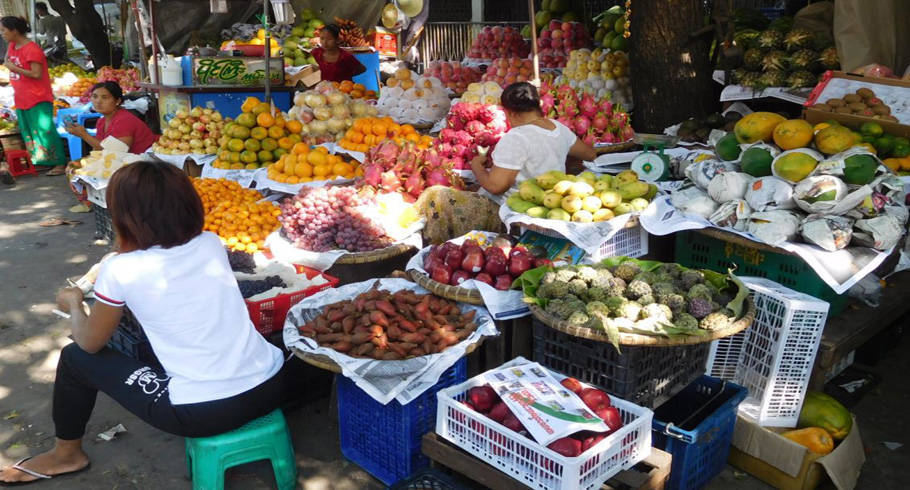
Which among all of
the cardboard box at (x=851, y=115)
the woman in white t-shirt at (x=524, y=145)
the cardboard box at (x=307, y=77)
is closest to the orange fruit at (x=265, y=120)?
the cardboard box at (x=307, y=77)

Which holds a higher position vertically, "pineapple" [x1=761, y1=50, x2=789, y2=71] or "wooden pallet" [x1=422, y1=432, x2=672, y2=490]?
"pineapple" [x1=761, y1=50, x2=789, y2=71]

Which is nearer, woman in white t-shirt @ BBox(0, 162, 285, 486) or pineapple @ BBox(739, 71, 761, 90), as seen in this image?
woman in white t-shirt @ BBox(0, 162, 285, 486)

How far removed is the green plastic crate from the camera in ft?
11.5

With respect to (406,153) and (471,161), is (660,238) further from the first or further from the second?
(406,153)

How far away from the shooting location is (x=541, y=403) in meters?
2.43

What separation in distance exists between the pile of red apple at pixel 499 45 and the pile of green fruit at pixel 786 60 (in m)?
3.22

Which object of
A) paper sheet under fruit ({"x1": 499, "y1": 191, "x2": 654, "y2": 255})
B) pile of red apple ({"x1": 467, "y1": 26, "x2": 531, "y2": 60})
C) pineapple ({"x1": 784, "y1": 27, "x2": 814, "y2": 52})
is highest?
pile of red apple ({"x1": 467, "y1": 26, "x2": 531, "y2": 60})

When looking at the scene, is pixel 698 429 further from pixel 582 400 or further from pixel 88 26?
pixel 88 26

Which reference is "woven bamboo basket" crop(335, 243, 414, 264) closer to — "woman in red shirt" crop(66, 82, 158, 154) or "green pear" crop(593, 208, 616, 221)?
"green pear" crop(593, 208, 616, 221)

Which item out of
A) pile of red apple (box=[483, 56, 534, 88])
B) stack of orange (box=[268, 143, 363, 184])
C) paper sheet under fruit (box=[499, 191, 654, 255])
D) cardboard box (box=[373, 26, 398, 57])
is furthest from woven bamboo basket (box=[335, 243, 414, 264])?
cardboard box (box=[373, 26, 398, 57])

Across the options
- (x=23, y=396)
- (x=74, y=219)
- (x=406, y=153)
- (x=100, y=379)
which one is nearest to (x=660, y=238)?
(x=406, y=153)

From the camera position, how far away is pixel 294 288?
12.0 feet

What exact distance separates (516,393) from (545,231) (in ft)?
4.87

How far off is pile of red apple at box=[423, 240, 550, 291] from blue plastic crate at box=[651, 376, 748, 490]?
0.89 m
